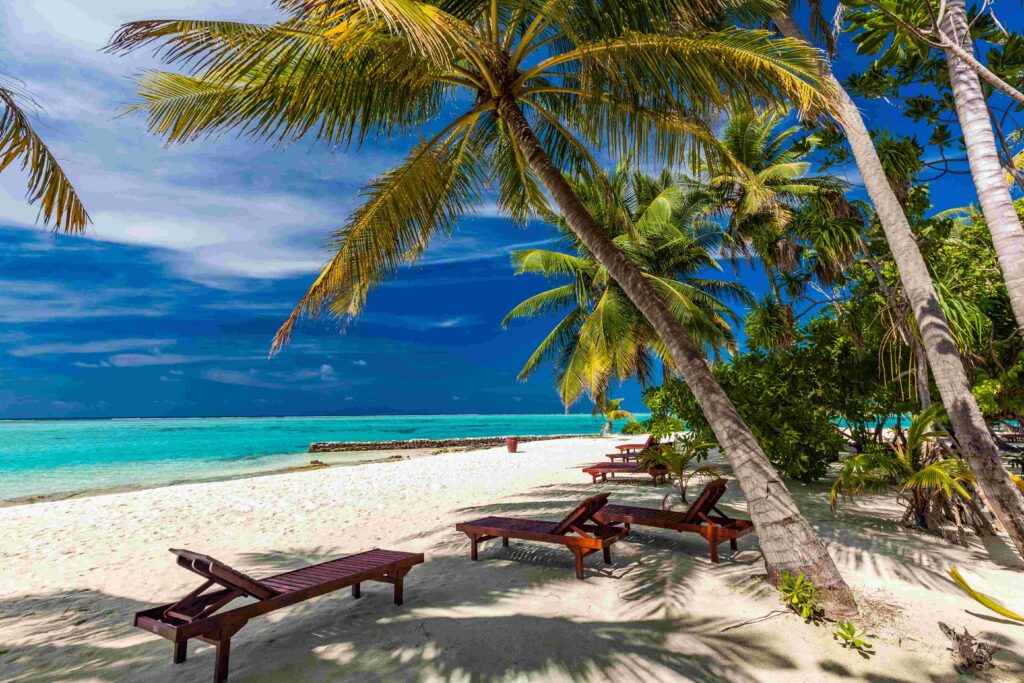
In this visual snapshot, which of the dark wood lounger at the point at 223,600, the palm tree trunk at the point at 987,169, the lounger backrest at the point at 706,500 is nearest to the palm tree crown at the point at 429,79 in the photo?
the palm tree trunk at the point at 987,169

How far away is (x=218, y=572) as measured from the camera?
3037mm

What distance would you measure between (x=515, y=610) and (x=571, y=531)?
1150 mm

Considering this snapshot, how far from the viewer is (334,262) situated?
5.72 meters

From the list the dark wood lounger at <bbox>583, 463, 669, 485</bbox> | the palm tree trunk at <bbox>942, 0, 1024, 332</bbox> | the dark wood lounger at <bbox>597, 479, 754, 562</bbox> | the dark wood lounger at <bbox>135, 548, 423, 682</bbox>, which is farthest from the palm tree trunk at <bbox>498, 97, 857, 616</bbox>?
the dark wood lounger at <bbox>583, 463, 669, 485</bbox>

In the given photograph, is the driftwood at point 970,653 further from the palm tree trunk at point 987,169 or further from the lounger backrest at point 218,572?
the lounger backrest at point 218,572

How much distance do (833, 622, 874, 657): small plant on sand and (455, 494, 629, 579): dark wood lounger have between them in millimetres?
1895

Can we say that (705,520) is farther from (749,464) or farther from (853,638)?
(853,638)

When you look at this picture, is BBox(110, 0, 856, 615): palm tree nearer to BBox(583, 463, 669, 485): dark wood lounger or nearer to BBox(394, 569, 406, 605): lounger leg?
BBox(394, 569, 406, 605): lounger leg

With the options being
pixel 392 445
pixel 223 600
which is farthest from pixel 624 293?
pixel 392 445

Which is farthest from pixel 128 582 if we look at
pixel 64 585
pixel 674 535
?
pixel 674 535

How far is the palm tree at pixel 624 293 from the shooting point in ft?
51.1

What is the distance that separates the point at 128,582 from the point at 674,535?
6.42 m

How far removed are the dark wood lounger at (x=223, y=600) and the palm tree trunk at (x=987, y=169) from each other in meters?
6.27

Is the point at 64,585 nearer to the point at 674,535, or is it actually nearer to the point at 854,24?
the point at 674,535
